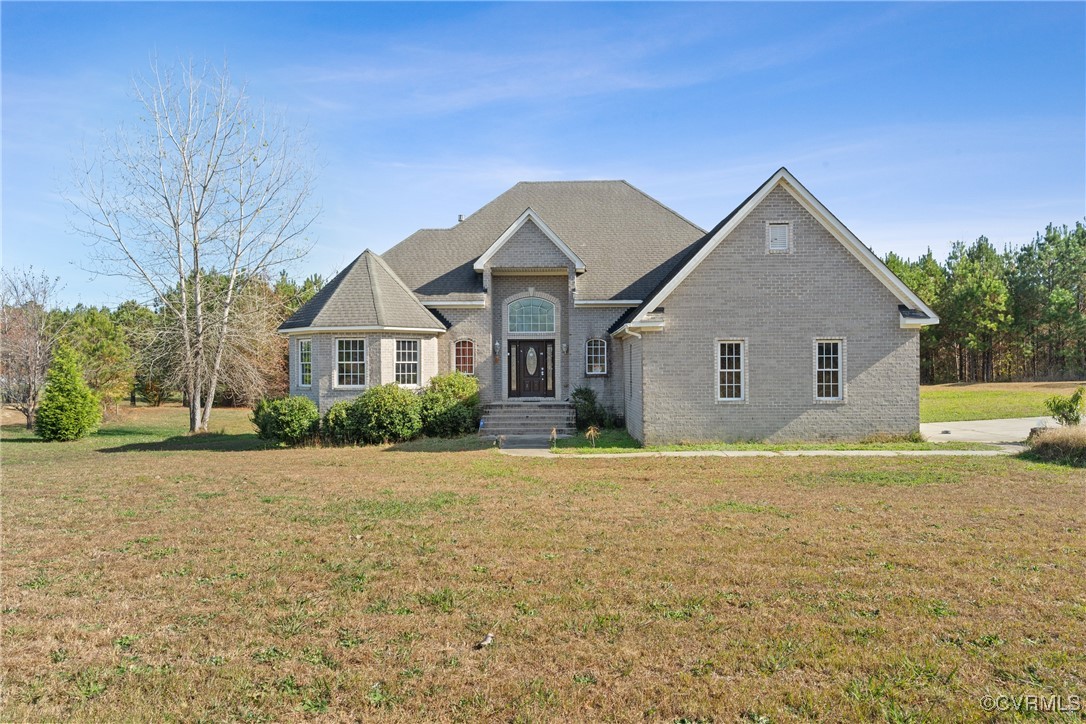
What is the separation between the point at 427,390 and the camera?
874 inches

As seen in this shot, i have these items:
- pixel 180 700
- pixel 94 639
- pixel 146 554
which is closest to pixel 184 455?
pixel 146 554

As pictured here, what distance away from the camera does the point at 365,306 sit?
21609mm

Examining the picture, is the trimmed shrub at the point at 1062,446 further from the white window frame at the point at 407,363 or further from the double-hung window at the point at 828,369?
the white window frame at the point at 407,363

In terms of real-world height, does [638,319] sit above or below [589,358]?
above

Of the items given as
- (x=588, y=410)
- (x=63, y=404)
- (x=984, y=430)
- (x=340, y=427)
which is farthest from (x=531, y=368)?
(x=63, y=404)

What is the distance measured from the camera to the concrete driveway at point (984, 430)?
18.9 meters

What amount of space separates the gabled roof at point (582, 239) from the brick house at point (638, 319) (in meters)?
0.07

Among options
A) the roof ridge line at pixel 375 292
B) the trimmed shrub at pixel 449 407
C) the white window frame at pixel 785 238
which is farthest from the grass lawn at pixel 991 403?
the roof ridge line at pixel 375 292

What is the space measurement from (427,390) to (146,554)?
1422 cm

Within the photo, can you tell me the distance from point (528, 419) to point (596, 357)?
3.56 meters

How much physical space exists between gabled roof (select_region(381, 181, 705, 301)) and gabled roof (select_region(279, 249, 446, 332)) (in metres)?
1.20

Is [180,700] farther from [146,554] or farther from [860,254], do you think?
[860,254]

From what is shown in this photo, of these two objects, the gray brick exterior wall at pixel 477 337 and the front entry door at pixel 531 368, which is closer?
the gray brick exterior wall at pixel 477 337

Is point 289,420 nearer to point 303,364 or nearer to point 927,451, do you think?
point 303,364
